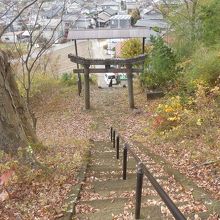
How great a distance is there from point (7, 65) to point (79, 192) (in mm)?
4067

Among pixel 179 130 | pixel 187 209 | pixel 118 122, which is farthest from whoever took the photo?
pixel 118 122

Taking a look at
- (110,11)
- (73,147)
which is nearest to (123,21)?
(110,11)

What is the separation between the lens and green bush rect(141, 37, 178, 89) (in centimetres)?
1716

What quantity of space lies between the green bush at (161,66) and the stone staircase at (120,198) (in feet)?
32.6

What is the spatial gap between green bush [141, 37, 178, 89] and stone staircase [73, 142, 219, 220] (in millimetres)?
9932

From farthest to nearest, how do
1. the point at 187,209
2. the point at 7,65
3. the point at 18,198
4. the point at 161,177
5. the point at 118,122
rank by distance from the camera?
the point at 118,122
the point at 7,65
the point at 161,177
the point at 18,198
the point at 187,209

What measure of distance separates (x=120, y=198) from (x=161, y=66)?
496 inches

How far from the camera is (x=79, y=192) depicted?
5.62 meters

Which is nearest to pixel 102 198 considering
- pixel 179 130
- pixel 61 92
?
pixel 179 130

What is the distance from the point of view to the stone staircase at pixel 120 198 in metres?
4.44

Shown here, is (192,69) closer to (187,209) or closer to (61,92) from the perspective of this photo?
(187,209)

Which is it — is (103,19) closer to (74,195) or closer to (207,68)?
(207,68)

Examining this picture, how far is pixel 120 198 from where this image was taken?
527cm

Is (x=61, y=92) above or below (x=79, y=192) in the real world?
below
